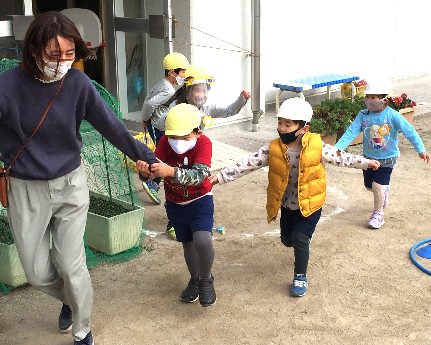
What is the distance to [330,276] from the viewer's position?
5086mm

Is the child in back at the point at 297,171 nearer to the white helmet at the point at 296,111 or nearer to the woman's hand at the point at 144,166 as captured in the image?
the white helmet at the point at 296,111

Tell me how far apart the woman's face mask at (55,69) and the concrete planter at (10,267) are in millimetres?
1715

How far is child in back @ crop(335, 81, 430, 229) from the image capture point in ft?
19.4

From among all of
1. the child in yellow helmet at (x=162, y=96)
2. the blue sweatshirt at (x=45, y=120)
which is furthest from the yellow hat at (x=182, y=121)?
the child in yellow helmet at (x=162, y=96)

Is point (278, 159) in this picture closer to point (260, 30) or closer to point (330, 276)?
point (330, 276)

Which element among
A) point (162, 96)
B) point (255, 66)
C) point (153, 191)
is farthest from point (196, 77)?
point (255, 66)

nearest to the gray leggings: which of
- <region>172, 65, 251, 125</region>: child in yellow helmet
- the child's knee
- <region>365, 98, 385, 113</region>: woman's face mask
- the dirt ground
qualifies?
the dirt ground

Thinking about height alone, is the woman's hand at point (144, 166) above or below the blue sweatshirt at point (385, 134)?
above

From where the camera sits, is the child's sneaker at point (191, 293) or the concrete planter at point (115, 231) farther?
the concrete planter at point (115, 231)

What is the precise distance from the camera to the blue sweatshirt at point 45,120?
3.44 meters

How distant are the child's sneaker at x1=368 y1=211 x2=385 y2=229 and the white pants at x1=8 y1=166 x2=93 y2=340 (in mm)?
3043

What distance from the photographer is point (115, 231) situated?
5277 millimetres

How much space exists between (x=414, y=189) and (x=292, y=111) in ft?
10.4

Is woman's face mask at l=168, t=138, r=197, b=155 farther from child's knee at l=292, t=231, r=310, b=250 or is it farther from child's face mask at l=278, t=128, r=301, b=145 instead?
child's knee at l=292, t=231, r=310, b=250
